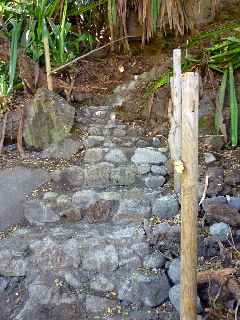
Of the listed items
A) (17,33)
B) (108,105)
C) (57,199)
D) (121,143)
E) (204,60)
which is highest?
(17,33)

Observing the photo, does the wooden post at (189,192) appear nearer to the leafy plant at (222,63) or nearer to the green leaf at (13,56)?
the leafy plant at (222,63)

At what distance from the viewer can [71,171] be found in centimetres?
319

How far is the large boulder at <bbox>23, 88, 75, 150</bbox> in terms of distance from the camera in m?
3.51

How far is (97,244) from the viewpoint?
2572mm

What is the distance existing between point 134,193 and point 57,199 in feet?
1.66

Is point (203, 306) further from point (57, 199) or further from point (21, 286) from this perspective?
point (57, 199)

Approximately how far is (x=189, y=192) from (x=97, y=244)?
106 centimetres

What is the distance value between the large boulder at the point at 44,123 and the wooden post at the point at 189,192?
6.59 feet

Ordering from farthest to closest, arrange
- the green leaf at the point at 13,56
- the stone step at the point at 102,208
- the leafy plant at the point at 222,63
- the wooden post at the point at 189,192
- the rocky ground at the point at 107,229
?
the green leaf at the point at 13,56, the leafy plant at the point at 222,63, the stone step at the point at 102,208, the rocky ground at the point at 107,229, the wooden post at the point at 189,192

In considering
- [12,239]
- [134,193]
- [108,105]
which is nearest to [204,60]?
[108,105]

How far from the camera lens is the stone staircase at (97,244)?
2273 millimetres

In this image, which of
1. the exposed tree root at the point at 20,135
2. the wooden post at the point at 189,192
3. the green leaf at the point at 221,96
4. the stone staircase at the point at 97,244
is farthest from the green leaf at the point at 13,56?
the wooden post at the point at 189,192

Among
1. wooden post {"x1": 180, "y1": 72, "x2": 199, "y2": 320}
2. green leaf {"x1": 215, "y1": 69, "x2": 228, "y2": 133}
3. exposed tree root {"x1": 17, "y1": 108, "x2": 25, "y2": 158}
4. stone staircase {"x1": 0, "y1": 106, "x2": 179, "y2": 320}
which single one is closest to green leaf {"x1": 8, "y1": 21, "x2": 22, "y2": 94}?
exposed tree root {"x1": 17, "y1": 108, "x2": 25, "y2": 158}

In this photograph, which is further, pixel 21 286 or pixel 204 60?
pixel 204 60
